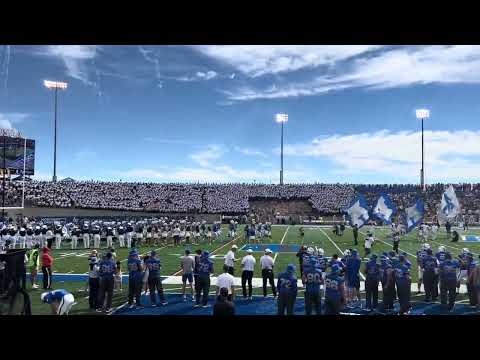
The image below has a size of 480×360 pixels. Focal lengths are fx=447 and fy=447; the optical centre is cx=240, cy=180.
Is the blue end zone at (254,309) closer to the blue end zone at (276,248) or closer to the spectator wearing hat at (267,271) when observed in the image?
the spectator wearing hat at (267,271)

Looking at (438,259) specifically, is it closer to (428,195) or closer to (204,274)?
(204,274)

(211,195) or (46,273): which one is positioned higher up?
(211,195)

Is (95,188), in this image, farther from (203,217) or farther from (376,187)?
(376,187)

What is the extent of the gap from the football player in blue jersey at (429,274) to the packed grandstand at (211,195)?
35.8 m

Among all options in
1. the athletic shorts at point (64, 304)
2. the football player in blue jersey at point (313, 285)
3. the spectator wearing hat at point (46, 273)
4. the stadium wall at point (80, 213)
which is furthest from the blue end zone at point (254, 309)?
the stadium wall at point (80, 213)

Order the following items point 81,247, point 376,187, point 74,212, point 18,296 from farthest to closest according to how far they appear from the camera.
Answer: point 376,187, point 74,212, point 81,247, point 18,296

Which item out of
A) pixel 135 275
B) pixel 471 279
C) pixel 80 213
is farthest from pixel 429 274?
pixel 80 213

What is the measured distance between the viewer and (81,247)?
75.0 ft

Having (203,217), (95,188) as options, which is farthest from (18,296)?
(95,188)

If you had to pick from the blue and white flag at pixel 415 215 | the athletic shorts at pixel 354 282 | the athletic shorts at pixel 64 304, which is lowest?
the athletic shorts at pixel 354 282

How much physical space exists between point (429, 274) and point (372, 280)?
195 cm

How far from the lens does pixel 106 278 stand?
1023 centimetres

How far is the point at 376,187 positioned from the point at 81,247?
132 ft

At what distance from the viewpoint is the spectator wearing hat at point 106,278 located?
10203 mm
